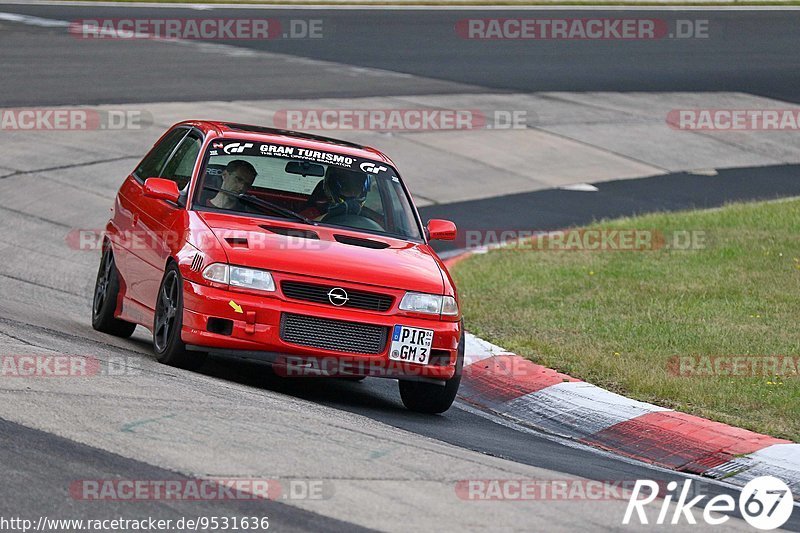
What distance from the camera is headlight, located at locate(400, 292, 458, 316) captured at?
8.48 m

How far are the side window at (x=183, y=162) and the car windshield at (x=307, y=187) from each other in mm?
184

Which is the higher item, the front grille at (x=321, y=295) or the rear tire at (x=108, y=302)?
the front grille at (x=321, y=295)

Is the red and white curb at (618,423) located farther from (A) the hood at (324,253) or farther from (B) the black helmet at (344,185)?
(B) the black helmet at (344,185)

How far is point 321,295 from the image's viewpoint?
27.3 feet

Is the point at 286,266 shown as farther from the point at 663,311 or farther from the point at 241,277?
the point at 663,311

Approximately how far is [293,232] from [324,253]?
1.35ft

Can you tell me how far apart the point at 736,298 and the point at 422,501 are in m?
6.76

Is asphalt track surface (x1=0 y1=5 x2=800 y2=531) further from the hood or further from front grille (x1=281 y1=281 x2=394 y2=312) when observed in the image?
the hood

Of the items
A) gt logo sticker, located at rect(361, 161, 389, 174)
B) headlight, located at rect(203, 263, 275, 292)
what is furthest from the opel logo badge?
gt logo sticker, located at rect(361, 161, 389, 174)

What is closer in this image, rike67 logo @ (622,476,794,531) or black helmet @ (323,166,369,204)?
rike67 logo @ (622,476,794,531)

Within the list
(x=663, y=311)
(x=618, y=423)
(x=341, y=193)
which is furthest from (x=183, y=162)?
(x=663, y=311)

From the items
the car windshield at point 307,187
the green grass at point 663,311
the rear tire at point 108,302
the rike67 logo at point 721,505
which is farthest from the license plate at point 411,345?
the rear tire at point 108,302

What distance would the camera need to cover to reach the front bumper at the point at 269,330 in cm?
820

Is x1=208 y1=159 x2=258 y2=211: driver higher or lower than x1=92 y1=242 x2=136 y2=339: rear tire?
higher
